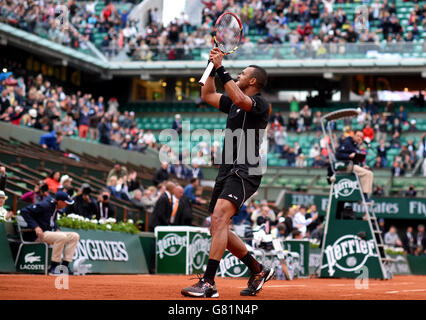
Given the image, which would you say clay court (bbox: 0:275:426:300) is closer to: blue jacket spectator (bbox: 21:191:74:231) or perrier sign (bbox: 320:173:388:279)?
blue jacket spectator (bbox: 21:191:74:231)

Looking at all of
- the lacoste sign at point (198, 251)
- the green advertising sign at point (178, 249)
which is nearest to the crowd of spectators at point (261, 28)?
the lacoste sign at point (198, 251)

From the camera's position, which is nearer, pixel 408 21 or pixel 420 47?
pixel 420 47

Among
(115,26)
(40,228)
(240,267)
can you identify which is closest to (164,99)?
(115,26)

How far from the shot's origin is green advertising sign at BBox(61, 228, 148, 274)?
15.0 meters

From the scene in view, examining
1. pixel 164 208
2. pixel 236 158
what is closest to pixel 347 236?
pixel 164 208

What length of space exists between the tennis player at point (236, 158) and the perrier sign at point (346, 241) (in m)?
9.03

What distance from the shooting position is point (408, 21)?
3872 centimetres

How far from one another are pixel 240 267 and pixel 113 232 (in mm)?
3382

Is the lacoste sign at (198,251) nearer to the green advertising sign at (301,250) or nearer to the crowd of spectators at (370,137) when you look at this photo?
the green advertising sign at (301,250)

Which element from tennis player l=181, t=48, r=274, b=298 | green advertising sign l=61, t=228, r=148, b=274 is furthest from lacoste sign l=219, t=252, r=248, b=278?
tennis player l=181, t=48, r=274, b=298

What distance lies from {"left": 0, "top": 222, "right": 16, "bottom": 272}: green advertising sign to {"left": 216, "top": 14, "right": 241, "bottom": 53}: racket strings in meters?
6.59
